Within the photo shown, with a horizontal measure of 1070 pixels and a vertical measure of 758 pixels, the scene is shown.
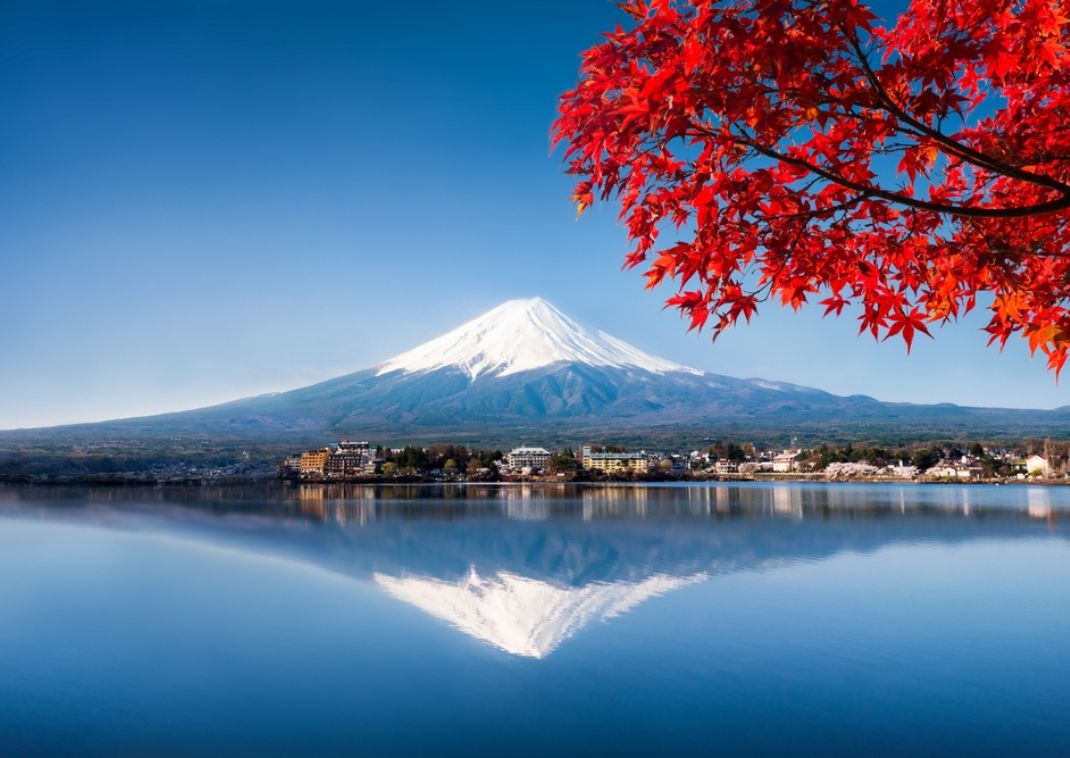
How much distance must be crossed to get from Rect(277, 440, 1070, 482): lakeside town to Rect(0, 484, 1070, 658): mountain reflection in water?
1863 centimetres

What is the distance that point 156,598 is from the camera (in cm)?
842

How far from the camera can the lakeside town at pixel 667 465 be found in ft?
141

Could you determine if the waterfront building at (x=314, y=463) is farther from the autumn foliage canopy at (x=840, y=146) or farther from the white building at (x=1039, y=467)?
the autumn foliage canopy at (x=840, y=146)

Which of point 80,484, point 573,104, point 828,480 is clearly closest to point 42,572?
point 573,104

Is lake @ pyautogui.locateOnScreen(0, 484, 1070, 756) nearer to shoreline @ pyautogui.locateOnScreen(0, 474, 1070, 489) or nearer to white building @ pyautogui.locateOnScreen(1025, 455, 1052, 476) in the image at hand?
shoreline @ pyautogui.locateOnScreen(0, 474, 1070, 489)

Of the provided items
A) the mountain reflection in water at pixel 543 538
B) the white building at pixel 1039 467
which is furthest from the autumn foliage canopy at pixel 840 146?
the white building at pixel 1039 467

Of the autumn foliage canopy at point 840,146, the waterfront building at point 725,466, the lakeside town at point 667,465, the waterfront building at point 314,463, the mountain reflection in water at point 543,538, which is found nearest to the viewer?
the autumn foliage canopy at point 840,146

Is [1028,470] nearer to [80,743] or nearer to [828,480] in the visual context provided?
[828,480]

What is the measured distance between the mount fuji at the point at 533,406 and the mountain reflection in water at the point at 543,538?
4393 centimetres

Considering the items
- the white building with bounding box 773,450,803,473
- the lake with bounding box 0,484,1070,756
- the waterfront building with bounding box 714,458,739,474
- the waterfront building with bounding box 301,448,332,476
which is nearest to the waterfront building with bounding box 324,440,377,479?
the waterfront building with bounding box 301,448,332,476

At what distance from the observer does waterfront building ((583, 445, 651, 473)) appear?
45438 mm

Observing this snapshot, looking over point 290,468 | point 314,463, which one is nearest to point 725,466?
point 314,463

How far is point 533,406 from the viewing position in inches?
3570

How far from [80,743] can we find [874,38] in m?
5.04
